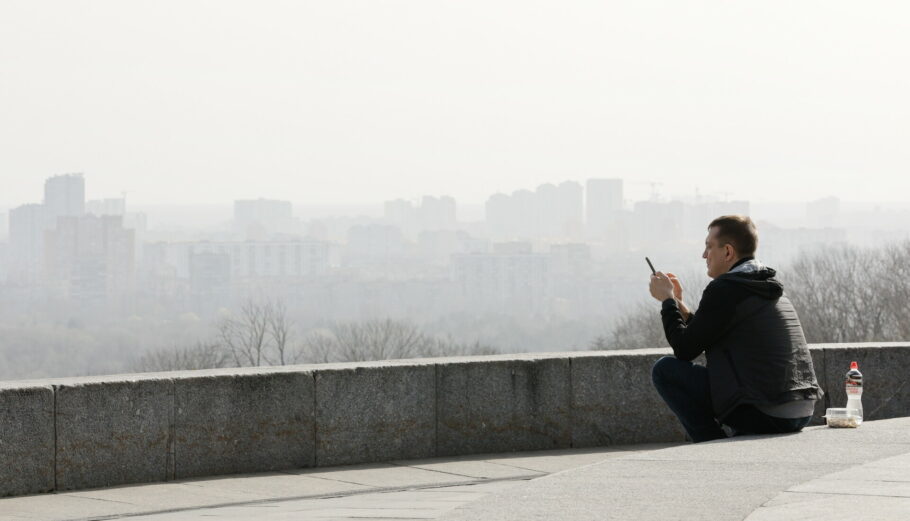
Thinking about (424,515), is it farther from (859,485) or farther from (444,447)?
(444,447)

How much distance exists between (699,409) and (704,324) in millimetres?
454

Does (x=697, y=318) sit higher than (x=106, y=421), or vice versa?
(x=697, y=318)

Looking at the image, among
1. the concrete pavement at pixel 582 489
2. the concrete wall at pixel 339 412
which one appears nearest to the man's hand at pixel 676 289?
the concrete pavement at pixel 582 489

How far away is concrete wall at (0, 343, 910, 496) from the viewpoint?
6.98 m

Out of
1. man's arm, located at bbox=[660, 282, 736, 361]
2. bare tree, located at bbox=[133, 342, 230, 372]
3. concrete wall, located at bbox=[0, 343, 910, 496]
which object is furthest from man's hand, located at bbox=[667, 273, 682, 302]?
bare tree, located at bbox=[133, 342, 230, 372]

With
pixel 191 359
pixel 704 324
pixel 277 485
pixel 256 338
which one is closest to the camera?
pixel 704 324

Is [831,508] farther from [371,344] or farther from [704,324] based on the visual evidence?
[371,344]

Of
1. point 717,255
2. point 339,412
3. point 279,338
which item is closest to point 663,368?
point 717,255

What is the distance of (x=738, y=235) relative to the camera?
20.3ft

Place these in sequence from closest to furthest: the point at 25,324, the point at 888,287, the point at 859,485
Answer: the point at 859,485 → the point at 888,287 → the point at 25,324

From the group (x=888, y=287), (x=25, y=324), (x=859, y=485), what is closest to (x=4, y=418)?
(x=859, y=485)

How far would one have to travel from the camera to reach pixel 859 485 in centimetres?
496

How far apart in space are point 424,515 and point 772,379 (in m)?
1.64

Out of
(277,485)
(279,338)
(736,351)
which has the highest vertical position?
(736,351)
